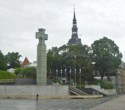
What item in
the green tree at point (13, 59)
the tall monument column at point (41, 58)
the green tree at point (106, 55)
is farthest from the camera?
the green tree at point (13, 59)

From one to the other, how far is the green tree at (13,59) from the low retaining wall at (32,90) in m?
67.1

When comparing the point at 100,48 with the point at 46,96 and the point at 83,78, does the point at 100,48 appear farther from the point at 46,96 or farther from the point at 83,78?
the point at 46,96

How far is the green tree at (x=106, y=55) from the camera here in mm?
102312

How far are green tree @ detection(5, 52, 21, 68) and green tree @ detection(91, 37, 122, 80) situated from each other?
40982mm

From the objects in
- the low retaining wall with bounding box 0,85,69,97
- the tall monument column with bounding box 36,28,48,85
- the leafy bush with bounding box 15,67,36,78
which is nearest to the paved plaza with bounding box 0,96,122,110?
the low retaining wall with bounding box 0,85,69,97

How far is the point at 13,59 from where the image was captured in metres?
139

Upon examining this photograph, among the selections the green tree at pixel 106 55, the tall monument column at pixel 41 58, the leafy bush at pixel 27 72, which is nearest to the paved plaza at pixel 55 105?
the tall monument column at pixel 41 58

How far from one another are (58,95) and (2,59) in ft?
171

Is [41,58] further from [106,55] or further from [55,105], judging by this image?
[106,55]

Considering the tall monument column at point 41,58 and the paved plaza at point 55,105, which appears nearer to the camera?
the paved plaza at point 55,105

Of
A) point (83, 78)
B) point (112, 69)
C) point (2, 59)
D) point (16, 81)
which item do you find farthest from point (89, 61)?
point (2, 59)

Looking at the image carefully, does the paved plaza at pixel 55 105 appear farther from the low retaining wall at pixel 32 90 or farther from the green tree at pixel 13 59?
the green tree at pixel 13 59

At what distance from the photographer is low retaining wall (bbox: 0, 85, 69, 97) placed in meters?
68.6

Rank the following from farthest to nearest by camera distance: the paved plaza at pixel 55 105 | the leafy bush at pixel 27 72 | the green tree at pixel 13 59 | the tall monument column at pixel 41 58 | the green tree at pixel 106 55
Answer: the green tree at pixel 13 59 < the leafy bush at pixel 27 72 < the green tree at pixel 106 55 < the tall monument column at pixel 41 58 < the paved plaza at pixel 55 105
